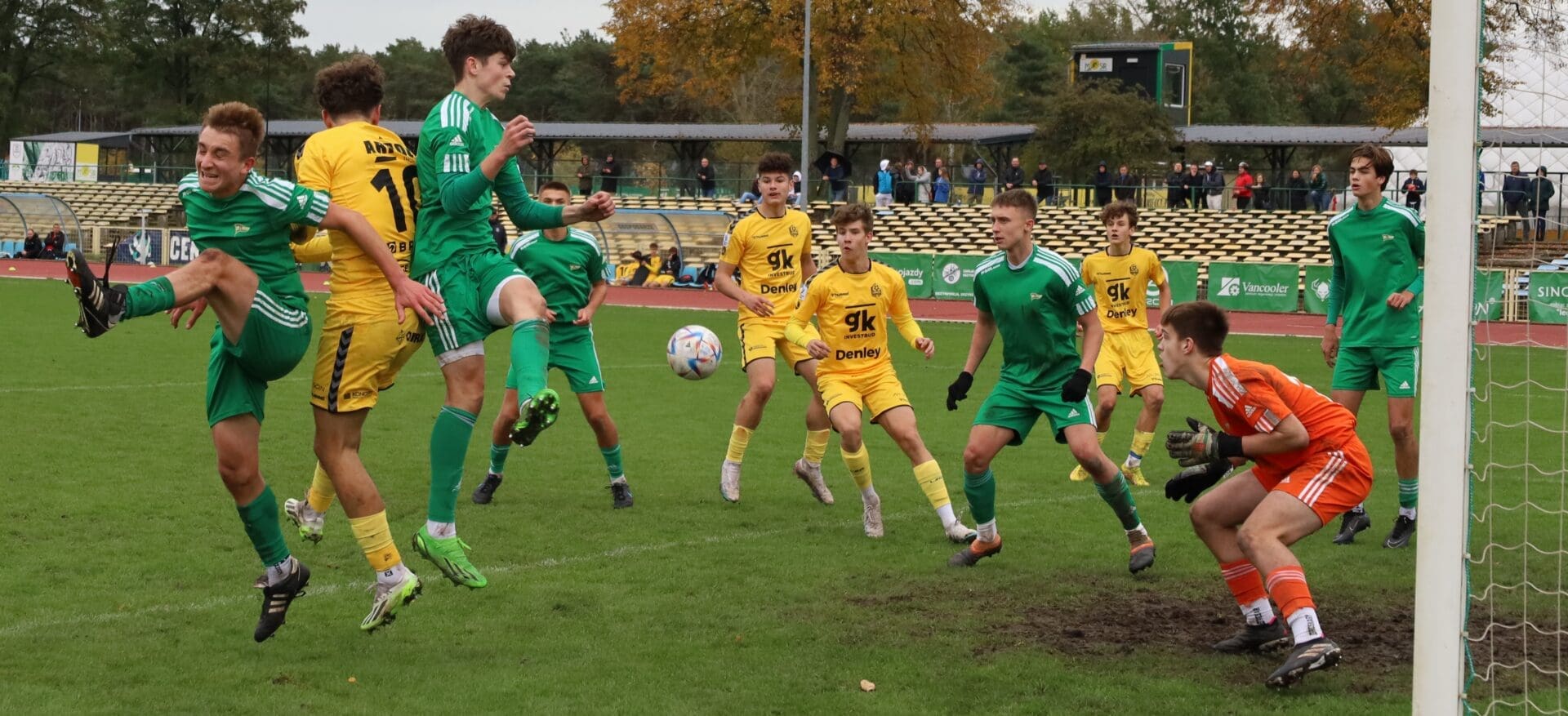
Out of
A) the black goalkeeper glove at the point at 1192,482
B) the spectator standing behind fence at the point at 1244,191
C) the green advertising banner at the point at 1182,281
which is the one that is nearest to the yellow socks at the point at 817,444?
the black goalkeeper glove at the point at 1192,482

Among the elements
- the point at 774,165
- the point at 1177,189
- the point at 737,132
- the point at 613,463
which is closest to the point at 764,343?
the point at 774,165

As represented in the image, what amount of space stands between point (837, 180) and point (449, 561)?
35.6 meters

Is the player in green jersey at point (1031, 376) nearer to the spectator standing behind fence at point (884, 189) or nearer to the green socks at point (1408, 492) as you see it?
the green socks at point (1408, 492)

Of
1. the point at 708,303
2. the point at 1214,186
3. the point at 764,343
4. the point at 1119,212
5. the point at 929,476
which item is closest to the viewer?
the point at 929,476

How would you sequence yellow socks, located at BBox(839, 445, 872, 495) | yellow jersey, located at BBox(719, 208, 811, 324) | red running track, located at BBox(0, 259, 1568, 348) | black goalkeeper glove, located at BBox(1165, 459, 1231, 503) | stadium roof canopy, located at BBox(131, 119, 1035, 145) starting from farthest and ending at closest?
1. stadium roof canopy, located at BBox(131, 119, 1035, 145)
2. red running track, located at BBox(0, 259, 1568, 348)
3. yellow jersey, located at BBox(719, 208, 811, 324)
4. yellow socks, located at BBox(839, 445, 872, 495)
5. black goalkeeper glove, located at BBox(1165, 459, 1231, 503)

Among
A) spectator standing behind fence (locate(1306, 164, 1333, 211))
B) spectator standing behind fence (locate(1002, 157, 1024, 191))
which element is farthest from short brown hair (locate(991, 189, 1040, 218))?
spectator standing behind fence (locate(1306, 164, 1333, 211))

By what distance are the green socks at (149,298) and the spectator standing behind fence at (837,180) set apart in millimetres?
36156

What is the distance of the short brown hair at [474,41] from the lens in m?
6.59

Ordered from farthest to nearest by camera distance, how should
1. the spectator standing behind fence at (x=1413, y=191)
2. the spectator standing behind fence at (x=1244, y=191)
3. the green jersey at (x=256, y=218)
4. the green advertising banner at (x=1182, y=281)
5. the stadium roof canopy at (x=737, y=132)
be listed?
the stadium roof canopy at (x=737, y=132) → the spectator standing behind fence at (x=1244, y=191) → the spectator standing behind fence at (x=1413, y=191) → the green advertising banner at (x=1182, y=281) → the green jersey at (x=256, y=218)

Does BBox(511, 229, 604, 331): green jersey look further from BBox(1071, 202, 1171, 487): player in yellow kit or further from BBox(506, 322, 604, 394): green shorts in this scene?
BBox(1071, 202, 1171, 487): player in yellow kit

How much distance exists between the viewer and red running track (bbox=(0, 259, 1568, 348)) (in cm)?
2588

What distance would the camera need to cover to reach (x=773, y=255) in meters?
10.6

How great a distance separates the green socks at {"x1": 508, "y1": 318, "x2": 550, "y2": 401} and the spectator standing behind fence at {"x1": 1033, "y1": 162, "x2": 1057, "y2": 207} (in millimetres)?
31973

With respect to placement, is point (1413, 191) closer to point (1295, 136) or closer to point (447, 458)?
point (1295, 136)
